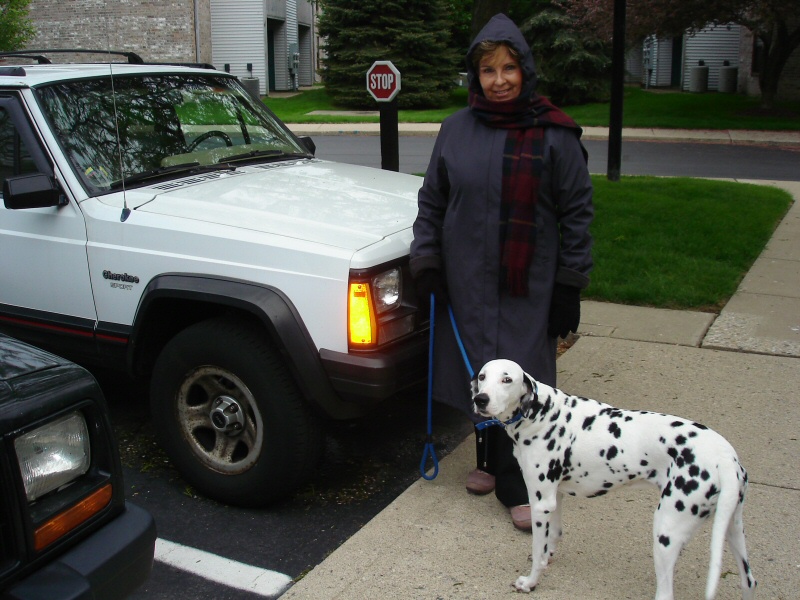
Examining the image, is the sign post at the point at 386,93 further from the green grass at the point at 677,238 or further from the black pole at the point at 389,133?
the green grass at the point at 677,238

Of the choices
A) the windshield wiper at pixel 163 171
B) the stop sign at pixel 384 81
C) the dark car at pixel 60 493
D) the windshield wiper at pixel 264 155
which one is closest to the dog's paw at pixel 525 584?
the dark car at pixel 60 493

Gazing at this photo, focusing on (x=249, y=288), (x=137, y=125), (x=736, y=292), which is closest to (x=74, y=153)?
(x=137, y=125)

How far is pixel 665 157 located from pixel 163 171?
1432 centimetres

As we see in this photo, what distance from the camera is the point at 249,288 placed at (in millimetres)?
3740

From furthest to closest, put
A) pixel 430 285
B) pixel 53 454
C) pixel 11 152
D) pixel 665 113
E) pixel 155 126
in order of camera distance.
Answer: pixel 665 113
pixel 155 126
pixel 11 152
pixel 430 285
pixel 53 454

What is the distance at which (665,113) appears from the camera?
25562mm

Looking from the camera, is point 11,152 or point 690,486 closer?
point 690,486

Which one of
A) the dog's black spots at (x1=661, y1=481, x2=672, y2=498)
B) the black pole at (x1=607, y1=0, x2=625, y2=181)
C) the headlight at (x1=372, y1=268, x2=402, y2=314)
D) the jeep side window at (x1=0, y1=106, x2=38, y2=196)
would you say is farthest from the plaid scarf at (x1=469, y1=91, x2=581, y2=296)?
the black pole at (x1=607, y1=0, x2=625, y2=181)

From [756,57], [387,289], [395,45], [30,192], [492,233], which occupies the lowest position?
[387,289]

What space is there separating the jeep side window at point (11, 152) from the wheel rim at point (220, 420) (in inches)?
54.7

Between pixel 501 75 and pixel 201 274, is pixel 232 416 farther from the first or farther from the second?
pixel 501 75

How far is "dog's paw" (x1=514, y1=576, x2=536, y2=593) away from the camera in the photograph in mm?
3252

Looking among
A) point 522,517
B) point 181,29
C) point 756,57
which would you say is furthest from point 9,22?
point 756,57

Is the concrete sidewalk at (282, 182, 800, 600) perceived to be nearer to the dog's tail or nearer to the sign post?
the dog's tail
